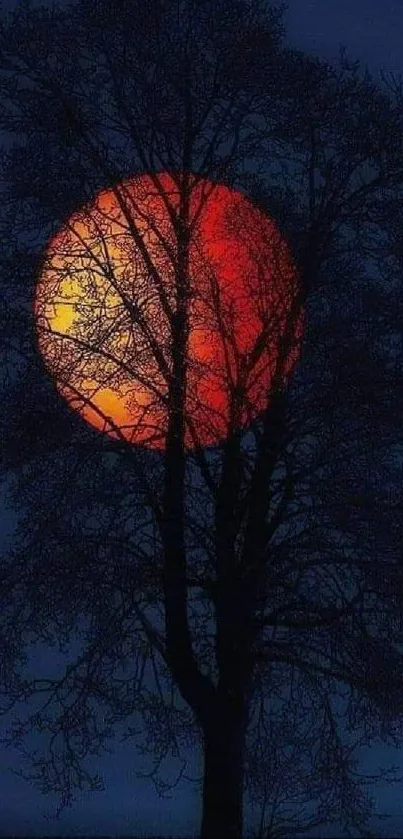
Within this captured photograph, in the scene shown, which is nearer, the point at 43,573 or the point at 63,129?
the point at 43,573

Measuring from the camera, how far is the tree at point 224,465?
8492 millimetres

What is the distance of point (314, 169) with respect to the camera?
Answer: 9.24 m

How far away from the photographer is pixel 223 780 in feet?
27.4

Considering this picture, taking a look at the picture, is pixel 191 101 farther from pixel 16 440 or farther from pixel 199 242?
pixel 16 440

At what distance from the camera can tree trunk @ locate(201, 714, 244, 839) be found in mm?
8297

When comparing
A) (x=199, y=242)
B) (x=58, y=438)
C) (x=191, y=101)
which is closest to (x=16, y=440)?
(x=58, y=438)

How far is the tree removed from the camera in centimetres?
849

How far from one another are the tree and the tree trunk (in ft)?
0.04

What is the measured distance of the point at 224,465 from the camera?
8742 millimetres

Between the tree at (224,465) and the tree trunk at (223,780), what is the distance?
0.04 ft

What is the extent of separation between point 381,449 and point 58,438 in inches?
71.1

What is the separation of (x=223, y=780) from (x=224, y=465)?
1.68m

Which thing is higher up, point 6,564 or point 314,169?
point 314,169

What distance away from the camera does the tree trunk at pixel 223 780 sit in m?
8.30
